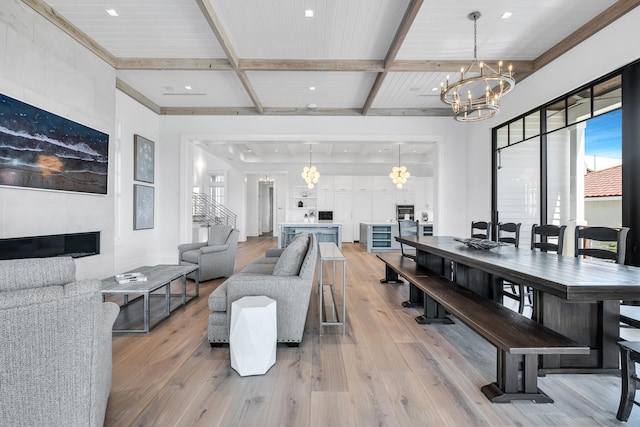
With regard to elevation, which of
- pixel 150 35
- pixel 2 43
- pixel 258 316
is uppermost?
pixel 150 35

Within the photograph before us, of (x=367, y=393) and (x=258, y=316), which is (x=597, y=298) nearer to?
(x=367, y=393)

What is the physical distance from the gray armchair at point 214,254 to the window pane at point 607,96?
5223mm

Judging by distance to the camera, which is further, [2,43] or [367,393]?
[2,43]

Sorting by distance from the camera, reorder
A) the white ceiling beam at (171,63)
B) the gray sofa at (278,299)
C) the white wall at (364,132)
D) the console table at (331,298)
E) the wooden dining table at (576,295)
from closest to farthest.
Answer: the wooden dining table at (576,295), the gray sofa at (278,299), the console table at (331,298), the white ceiling beam at (171,63), the white wall at (364,132)

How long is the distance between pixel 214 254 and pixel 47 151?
7.74ft

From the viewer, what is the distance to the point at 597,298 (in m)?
1.49

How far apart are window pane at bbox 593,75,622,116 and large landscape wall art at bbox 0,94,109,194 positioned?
6172 mm

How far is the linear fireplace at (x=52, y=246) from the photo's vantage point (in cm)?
290

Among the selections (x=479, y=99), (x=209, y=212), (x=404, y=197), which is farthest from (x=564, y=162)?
(x=209, y=212)

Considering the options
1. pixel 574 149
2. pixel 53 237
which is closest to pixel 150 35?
pixel 53 237

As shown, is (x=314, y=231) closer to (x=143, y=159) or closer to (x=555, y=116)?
(x=143, y=159)

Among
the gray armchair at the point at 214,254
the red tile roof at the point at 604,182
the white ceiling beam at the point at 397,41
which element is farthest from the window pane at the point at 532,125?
the gray armchair at the point at 214,254

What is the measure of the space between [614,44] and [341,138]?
13.3 ft

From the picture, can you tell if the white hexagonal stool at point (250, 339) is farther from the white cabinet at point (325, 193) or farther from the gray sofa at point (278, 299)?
the white cabinet at point (325, 193)
